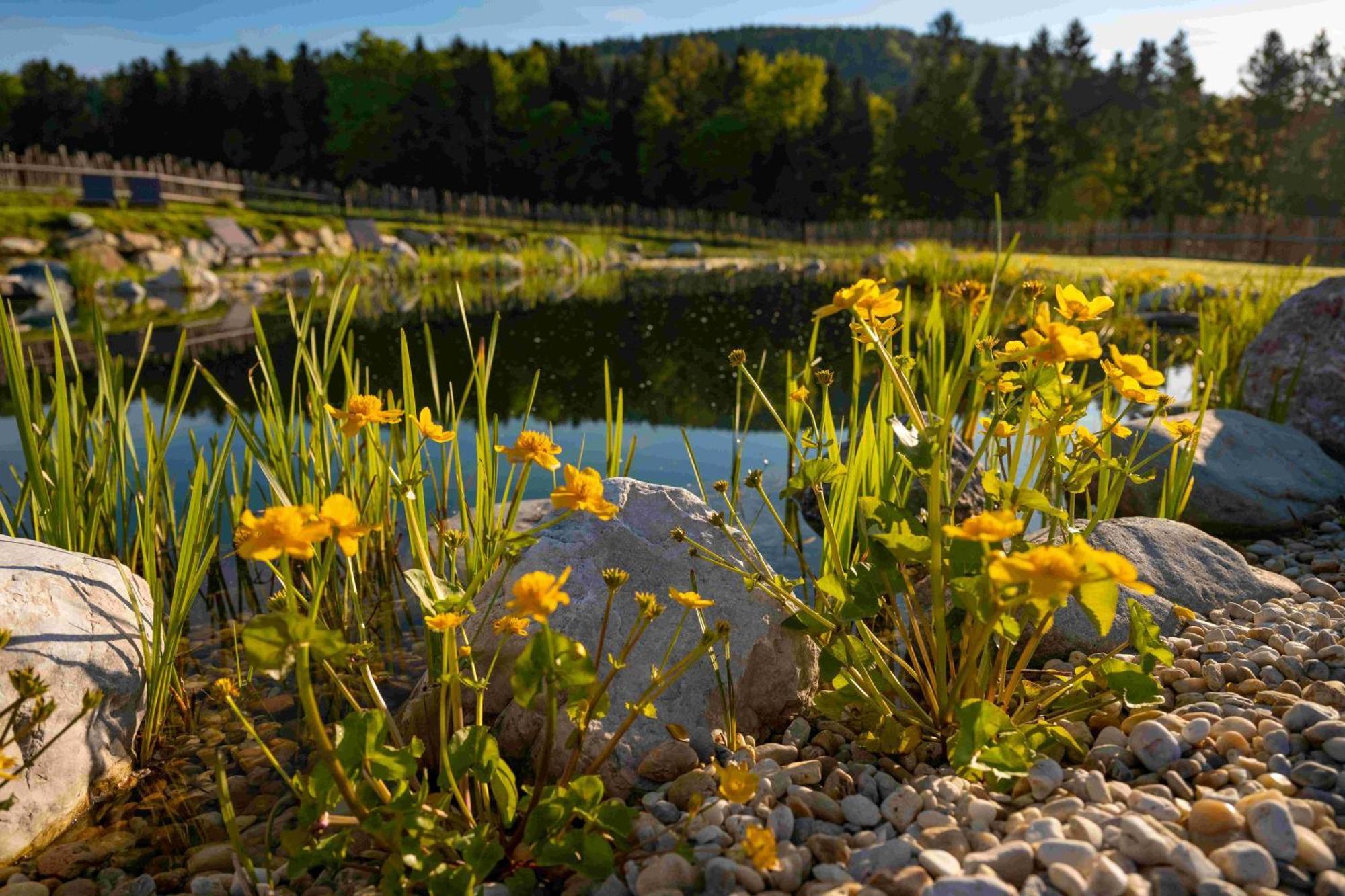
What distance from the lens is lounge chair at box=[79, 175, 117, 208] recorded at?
17828 millimetres

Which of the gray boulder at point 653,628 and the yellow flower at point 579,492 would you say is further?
the gray boulder at point 653,628

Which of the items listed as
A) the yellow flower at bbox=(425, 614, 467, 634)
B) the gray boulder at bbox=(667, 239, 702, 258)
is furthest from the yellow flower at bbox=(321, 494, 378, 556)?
the gray boulder at bbox=(667, 239, 702, 258)

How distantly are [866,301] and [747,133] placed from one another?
134ft

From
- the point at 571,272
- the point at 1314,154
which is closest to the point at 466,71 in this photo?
the point at 571,272

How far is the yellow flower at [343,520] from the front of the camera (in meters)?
1.06

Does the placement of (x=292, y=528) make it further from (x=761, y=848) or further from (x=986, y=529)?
(x=986, y=529)

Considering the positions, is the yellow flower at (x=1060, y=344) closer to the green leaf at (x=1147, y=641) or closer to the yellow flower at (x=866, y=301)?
the yellow flower at (x=866, y=301)

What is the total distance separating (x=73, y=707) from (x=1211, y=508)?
3.15 m

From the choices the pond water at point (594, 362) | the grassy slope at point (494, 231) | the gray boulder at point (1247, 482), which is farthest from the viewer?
the grassy slope at point (494, 231)

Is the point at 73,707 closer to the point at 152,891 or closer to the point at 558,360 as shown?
the point at 152,891

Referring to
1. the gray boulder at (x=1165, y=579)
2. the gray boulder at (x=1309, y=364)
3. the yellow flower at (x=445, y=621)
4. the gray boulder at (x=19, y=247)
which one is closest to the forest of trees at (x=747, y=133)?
the gray boulder at (x=19, y=247)

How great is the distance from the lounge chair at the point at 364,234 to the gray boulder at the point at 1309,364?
15.9 meters

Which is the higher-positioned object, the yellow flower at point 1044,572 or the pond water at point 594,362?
the yellow flower at point 1044,572

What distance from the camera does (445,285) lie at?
43.4 ft
